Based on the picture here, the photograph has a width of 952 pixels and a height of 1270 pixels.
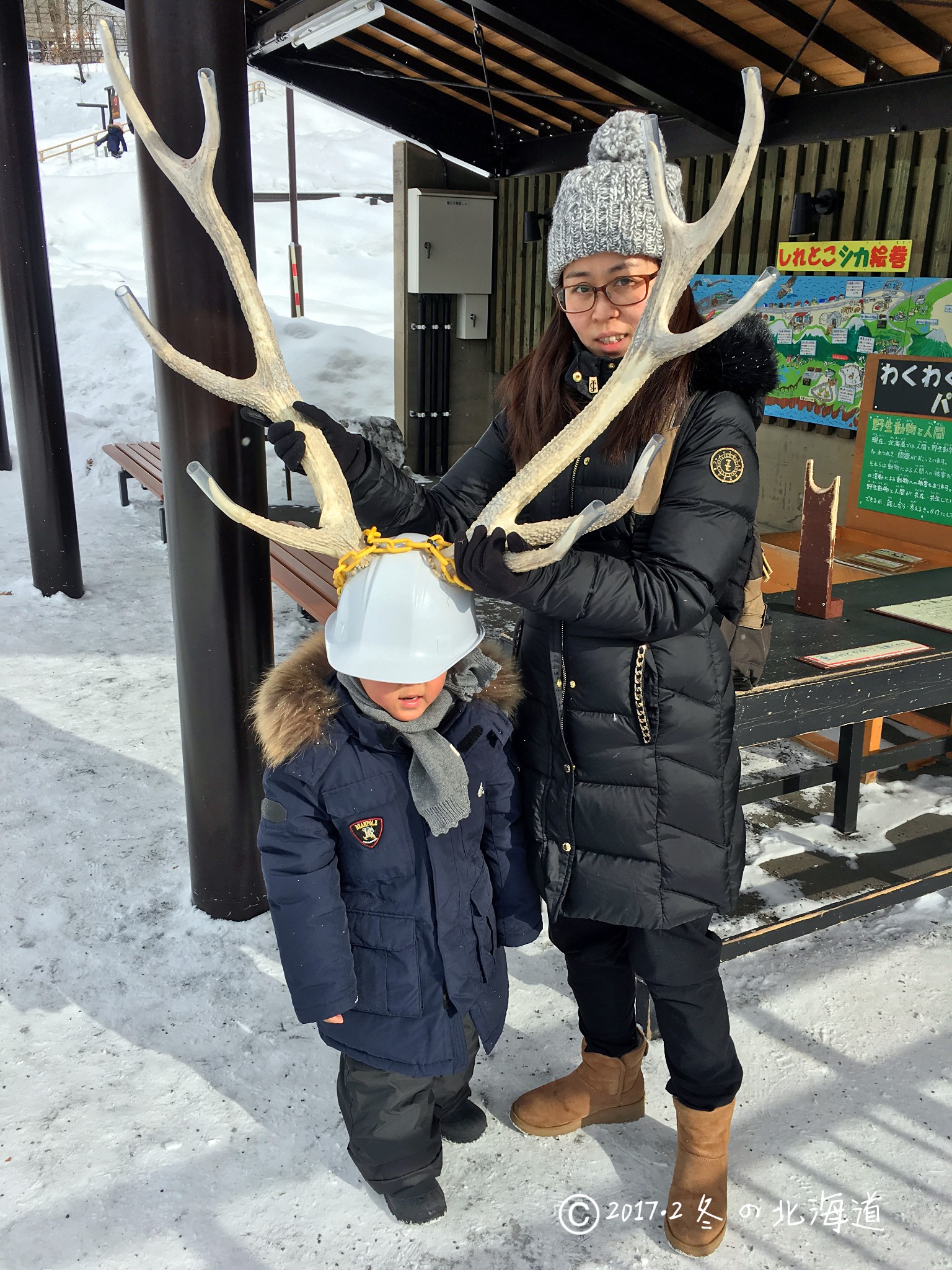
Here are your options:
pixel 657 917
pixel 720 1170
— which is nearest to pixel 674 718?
pixel 657 917

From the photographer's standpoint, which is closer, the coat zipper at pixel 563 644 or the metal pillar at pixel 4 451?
the coat zipper at pixel 563 644

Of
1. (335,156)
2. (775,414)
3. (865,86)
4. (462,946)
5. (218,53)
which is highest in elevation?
(335,156)

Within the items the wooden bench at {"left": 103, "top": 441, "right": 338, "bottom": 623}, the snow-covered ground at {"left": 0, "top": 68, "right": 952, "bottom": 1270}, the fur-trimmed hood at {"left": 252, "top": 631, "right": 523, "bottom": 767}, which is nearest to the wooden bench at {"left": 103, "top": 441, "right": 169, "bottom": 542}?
the wooden bench at {"left": 103, "top": 441, "right": 338, "bottom": 623}

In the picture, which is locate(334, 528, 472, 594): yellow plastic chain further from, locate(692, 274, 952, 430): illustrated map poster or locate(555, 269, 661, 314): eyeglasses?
locate(692, 274, 952, 430): illustrated map poster

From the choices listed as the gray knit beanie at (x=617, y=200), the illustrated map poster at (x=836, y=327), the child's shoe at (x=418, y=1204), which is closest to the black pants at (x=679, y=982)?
the child's shoe at (x=418, y=1204)

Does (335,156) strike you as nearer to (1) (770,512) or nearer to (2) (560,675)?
(1) (770,512)

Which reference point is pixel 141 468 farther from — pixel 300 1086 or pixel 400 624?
pixel 400 624

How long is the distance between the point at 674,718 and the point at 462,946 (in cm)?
66

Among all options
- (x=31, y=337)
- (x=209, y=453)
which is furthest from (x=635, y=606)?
(x=31, y=337)

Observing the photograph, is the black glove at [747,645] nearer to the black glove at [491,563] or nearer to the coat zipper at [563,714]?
the coat zipper at [563,714]

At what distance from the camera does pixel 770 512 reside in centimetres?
788

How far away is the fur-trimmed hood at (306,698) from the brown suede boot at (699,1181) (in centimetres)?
99

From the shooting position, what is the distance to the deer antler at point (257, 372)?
191 centimetres

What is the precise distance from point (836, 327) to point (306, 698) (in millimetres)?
5957
